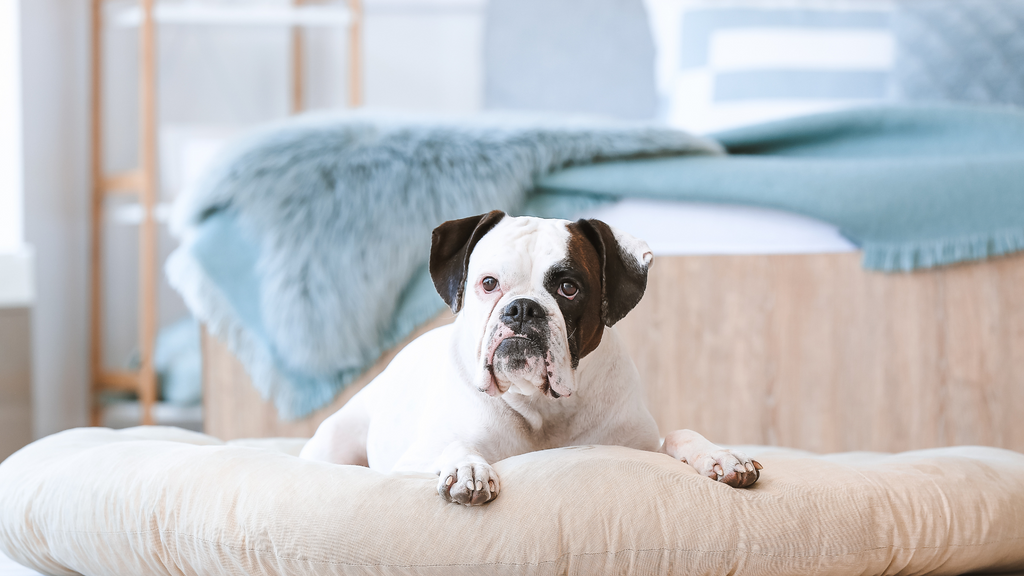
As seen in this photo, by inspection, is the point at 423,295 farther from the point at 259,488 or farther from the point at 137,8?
the point at 137,8

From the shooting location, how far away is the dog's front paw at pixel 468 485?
939 millimetres

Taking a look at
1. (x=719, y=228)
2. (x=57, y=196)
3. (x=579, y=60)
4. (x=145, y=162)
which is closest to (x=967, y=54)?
(x=719, y=228)

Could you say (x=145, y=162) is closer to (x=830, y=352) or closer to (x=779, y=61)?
(x=779, y=61)

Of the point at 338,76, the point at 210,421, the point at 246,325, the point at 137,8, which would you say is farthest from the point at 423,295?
the point at 338,76

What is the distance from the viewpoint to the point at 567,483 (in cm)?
96

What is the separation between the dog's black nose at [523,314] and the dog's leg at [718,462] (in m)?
0.28

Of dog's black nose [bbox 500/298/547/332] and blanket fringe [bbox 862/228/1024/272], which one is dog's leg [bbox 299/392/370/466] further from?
blanket fringe [bbox 862/228/1024/272]

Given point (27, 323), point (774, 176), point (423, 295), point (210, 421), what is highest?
point (774, 176)

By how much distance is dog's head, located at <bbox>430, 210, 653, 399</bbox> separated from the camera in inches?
40.1

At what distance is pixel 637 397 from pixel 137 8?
3.00 metres

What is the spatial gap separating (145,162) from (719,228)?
2.32 meters

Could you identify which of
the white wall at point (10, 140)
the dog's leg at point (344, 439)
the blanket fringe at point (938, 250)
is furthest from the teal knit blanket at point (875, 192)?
the white wall at point (10, 140)

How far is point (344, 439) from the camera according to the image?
137 centimetres

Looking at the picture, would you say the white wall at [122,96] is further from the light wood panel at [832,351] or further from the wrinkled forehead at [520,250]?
the wrinkled forehead at [520,250]
